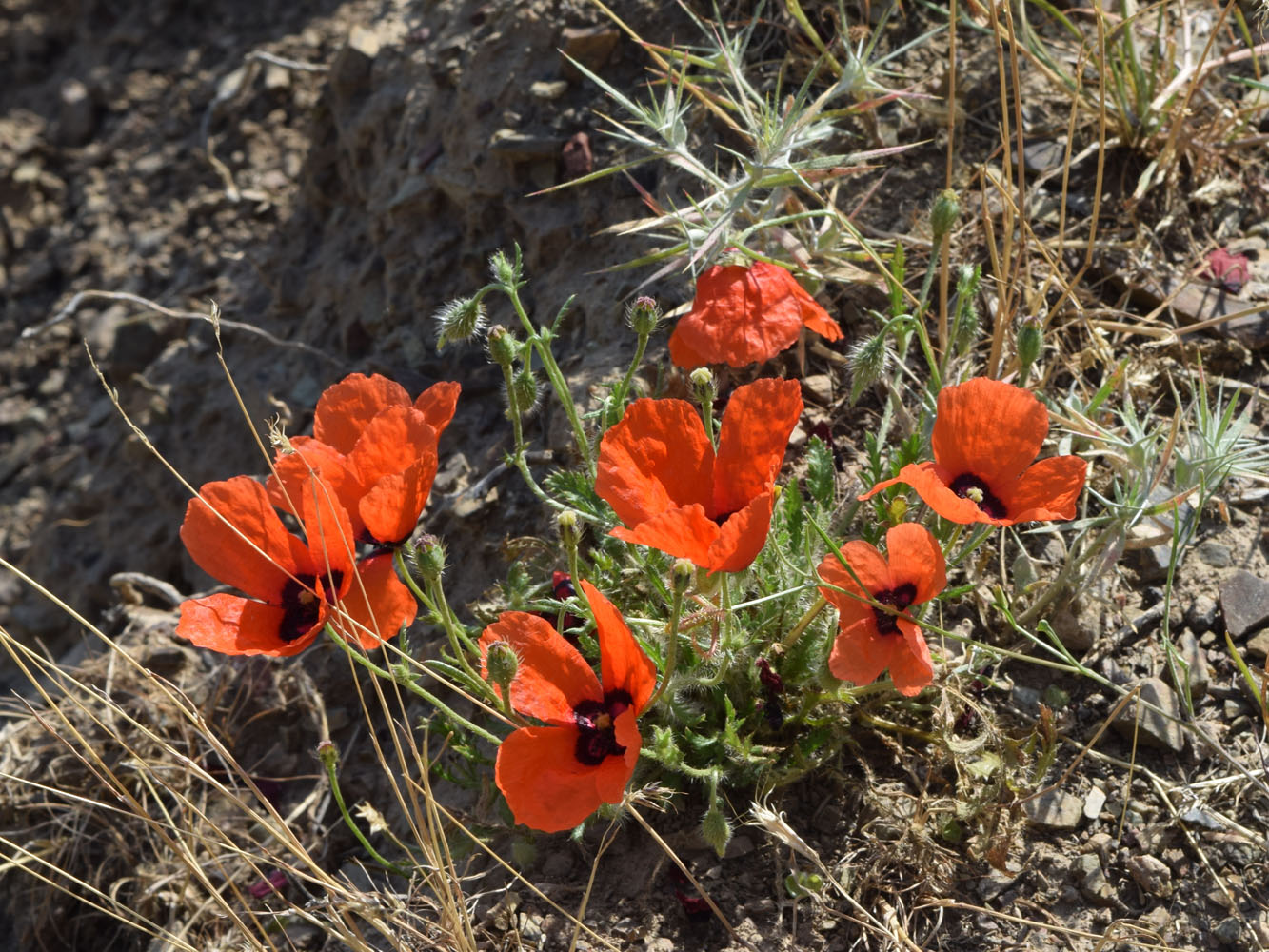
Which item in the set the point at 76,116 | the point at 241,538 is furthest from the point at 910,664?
the point at 76,116

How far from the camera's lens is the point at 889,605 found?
1941mm

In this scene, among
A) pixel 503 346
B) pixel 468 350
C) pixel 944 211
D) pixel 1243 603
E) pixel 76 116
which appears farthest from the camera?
pixel 76 116

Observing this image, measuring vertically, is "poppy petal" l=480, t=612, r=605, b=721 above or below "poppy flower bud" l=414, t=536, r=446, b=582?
below

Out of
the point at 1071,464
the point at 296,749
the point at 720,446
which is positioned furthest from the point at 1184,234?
the point at 296,749

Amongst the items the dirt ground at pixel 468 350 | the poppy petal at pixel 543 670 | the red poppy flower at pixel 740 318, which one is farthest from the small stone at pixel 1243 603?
the poppy petal at pixel 543 670

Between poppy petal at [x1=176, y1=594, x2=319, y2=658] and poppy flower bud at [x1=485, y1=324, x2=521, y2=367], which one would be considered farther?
poppy flower bud at [x1=485, y1=324, x2=521, y2=367]

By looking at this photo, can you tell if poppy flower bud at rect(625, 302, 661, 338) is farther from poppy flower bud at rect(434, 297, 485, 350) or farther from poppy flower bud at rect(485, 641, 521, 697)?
poppy flower bud at rect(485, 641, 521, 697)

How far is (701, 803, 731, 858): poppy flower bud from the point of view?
202 cm

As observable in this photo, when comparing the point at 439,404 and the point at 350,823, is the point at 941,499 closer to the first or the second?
the point at 439,404

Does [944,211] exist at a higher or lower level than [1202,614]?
higher

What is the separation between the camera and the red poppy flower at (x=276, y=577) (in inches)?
78.0

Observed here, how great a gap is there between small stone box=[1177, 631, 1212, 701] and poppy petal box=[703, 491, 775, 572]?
3.60 feet

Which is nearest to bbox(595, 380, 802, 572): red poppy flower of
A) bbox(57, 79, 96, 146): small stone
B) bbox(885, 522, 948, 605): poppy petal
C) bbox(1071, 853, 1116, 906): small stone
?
bbox(885, 522, 948, 605): poppy petal

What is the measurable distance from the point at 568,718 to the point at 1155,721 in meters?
1.22
